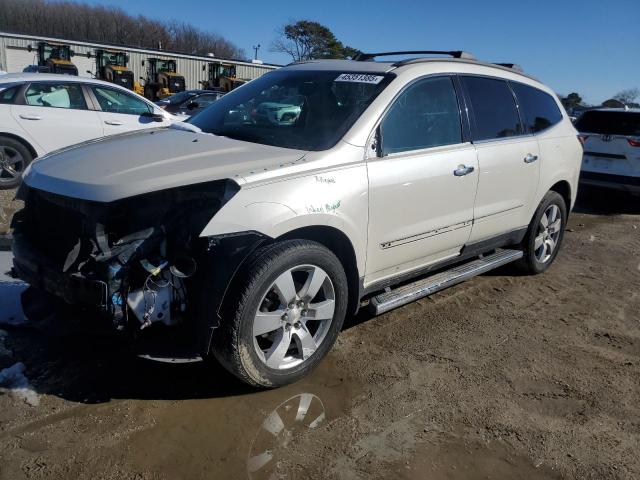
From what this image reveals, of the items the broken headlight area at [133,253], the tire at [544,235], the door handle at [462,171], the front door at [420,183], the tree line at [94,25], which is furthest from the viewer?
the tree line at [94,25]

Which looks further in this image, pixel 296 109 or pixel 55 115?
pixel 55 115

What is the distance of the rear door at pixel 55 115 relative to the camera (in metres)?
7.52

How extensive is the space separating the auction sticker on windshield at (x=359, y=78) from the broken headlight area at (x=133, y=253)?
1.40m

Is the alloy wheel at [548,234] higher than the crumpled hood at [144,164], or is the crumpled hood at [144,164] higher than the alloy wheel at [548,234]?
the crumpled hood at [144,164]

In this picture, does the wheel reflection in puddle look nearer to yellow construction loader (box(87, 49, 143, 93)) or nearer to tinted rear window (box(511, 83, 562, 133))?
tinted rear window (box(511, 83, 562, 133))

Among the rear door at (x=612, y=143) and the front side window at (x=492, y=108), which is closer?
the front side window at (x=492, y=108)

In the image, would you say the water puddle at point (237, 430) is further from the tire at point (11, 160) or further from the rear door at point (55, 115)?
the rear door at point (55, 115)

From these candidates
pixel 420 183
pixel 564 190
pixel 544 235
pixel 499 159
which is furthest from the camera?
pixel 564 190

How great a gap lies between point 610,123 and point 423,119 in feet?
22.0

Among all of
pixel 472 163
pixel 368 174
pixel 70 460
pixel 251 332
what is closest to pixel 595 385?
pixel 472 163

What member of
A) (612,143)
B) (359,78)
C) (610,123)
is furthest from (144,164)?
(610,123)

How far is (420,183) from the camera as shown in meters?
3.61

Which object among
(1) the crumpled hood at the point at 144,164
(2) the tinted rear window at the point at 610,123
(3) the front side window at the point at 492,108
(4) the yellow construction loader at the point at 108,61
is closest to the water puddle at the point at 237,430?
(1) the crumpled hood at the point at 144,164

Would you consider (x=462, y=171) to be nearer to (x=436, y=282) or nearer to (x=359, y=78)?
(x=436, y=282)
